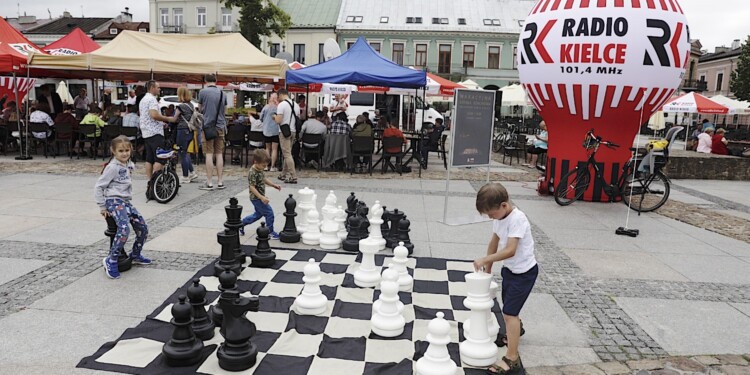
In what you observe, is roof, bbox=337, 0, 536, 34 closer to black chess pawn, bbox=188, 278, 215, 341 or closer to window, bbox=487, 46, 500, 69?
window, bbox=487, 46, 500, 69

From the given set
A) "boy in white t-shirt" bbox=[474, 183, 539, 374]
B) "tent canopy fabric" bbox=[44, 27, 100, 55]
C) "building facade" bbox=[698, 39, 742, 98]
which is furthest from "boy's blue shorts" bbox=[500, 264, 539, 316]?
"building facade" bbox=[698, 39, 742, 98]

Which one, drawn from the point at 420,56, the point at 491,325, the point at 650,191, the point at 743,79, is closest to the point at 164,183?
the point at 491,325

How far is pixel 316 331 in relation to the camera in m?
3.70

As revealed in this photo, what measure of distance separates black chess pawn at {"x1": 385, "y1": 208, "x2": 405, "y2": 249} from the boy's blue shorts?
2545mm

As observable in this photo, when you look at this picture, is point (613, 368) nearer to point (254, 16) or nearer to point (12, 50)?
point (12, 50)

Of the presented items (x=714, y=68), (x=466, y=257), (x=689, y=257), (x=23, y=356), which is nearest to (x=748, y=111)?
(x=689, y=257)

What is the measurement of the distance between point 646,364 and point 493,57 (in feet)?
147

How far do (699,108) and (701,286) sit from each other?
2007cm

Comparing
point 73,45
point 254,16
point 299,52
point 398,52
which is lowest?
point 73,45

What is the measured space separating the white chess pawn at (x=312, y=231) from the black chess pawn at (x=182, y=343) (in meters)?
2.72

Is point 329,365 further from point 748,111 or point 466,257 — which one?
point 748,111

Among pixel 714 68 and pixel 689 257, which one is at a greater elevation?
pixel 714 68

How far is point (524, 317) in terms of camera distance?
13.9ft

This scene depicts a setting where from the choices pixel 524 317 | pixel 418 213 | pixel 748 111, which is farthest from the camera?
pixel 748 111
